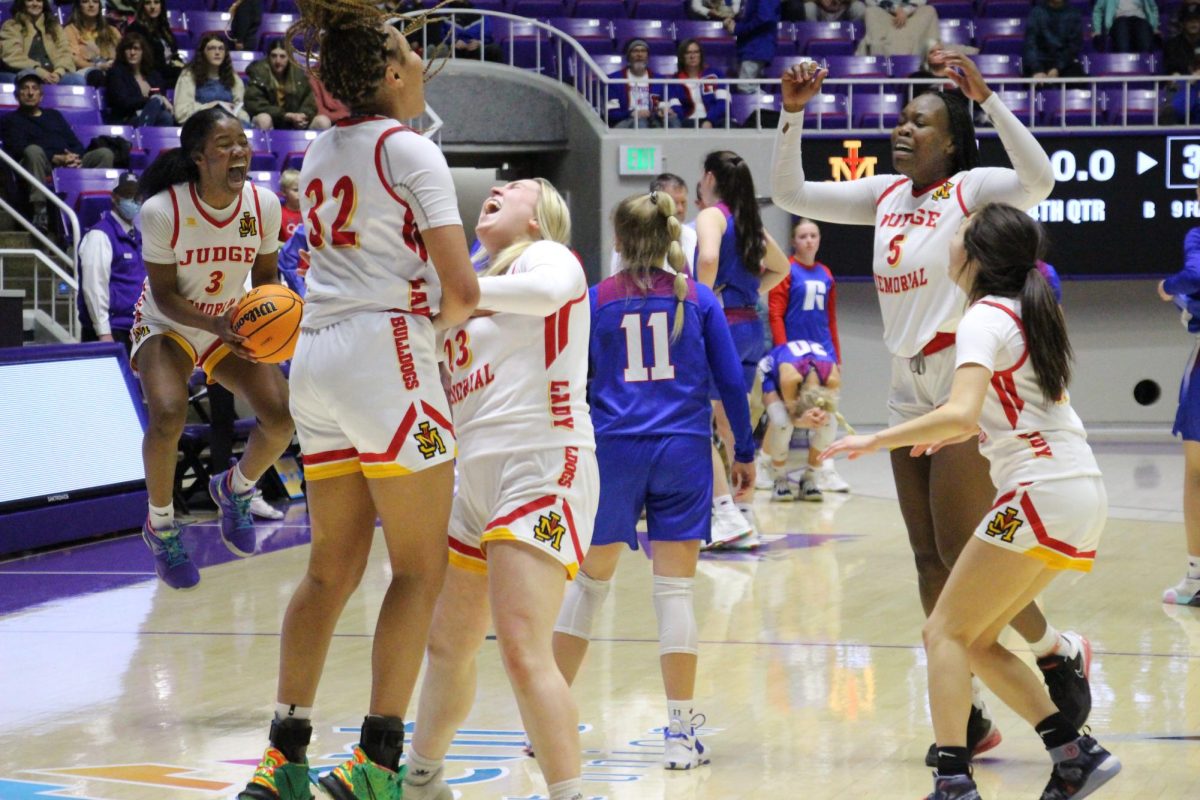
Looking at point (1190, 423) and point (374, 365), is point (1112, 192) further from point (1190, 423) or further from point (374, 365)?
point (374, 365)

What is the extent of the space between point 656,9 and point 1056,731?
14051 mm

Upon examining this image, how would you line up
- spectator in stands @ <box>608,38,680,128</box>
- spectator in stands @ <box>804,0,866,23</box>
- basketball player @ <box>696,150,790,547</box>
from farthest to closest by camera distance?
spectator in stands @ <box>804,0,866,23</box> → spectator in stands @ <box>608,38,680,128</box> → basketball player @ <box>696,150,790,547</box>

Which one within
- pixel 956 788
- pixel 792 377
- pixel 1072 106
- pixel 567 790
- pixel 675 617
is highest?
pixel 1072 106

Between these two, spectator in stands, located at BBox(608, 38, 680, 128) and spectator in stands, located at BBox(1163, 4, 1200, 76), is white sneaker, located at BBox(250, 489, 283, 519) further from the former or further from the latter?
spectator in stands, located at BBox(1163, 4, 1200, 76)

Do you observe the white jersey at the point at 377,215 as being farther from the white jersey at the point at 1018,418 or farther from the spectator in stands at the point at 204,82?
the spectator in stands at the point at 204,82

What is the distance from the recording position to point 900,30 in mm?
16141

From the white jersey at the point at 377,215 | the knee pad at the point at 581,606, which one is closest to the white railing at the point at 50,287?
the knee pad at the point at 581,606

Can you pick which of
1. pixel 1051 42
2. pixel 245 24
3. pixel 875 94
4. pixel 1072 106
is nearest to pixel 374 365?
pixel 245 24

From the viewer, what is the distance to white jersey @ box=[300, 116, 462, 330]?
11.4ft

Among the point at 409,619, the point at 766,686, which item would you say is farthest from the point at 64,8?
the point at 409,619

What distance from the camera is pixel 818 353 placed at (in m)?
9.96

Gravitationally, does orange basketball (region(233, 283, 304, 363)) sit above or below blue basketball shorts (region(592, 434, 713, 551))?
above

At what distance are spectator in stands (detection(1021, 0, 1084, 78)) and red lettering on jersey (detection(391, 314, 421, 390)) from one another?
43.7 ft

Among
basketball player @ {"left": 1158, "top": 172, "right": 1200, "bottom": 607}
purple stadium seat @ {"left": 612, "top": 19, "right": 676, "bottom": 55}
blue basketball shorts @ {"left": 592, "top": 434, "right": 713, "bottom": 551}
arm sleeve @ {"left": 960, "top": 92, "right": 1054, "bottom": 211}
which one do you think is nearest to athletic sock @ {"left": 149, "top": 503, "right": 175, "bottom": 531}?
blue basketball shorts @ {"left": 592, "top": 434, "right": 713, "bottom": 551}
